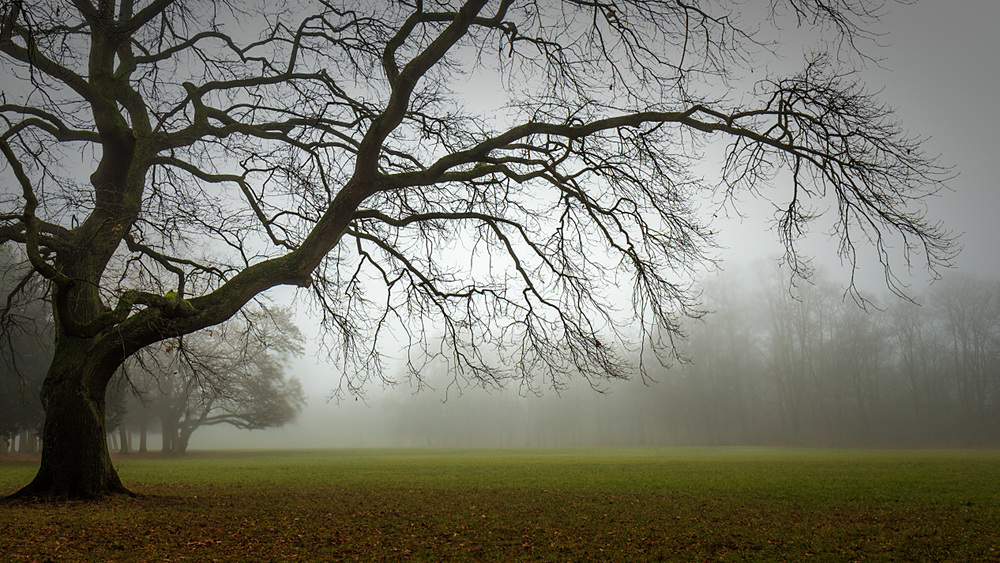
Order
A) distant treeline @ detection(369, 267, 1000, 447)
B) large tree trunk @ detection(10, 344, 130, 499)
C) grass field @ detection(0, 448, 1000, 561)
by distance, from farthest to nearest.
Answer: distant treeline @ detection(369, 267, 1000, 447) → large tree trunk @ detection(10, 344, 130, 499) → grass field @ detection(0, 448, 1000, 561)

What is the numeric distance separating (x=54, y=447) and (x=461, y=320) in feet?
22.9

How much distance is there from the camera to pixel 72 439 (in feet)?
28.3

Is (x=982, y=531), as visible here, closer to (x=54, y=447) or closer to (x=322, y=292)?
(x=322, y=292)

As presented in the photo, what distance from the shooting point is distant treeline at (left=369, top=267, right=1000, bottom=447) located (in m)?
42.7

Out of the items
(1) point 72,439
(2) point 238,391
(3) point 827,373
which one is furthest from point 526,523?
(3) point 827,373

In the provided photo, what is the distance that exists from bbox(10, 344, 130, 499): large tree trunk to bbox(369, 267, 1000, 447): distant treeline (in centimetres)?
4068

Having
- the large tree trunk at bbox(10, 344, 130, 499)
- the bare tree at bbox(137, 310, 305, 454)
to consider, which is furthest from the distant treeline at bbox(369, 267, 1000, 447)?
the large tree trunk at bbox(10, 344, 130, 499)

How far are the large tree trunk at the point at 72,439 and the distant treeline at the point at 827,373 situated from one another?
133 feet

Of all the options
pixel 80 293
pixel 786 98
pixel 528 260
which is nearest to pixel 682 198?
pixel 786 98

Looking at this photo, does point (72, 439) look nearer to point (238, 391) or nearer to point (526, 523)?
point (526, 523)

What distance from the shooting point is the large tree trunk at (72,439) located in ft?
27.9

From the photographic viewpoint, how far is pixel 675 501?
10.1m

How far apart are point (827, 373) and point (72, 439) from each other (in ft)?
174

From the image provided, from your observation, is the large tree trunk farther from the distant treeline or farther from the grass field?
the distant treeline
